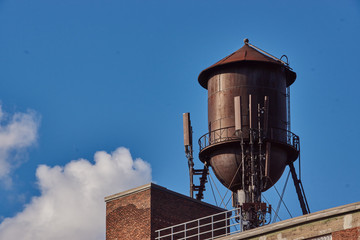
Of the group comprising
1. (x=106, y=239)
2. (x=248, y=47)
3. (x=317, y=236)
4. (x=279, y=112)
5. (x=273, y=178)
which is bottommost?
(x=317, y=236)

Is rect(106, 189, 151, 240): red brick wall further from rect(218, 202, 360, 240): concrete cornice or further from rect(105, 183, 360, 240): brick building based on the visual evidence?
rect(218, 202, 360, 240): concrete cornice

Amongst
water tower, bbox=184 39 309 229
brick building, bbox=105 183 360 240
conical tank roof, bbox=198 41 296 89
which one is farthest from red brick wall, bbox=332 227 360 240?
conical tank roof, bbox=198 41 296 89

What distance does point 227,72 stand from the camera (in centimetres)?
3991

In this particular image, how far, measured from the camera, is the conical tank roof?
130 feet

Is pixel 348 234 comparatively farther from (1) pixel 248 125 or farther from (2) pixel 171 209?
(1) pixel 248 125

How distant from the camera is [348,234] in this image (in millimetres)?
A: 27750

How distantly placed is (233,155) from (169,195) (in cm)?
368

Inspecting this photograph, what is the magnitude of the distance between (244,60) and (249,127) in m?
3.12

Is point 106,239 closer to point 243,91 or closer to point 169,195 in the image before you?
point 169,195

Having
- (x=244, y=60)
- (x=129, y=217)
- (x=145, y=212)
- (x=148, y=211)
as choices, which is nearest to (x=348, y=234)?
(x=148, y=211)

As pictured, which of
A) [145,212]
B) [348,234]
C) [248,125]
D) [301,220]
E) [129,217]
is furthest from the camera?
[248,125]

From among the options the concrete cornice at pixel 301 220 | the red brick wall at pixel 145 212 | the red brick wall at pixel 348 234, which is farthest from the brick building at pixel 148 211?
the red brick wall at pixel 348 234

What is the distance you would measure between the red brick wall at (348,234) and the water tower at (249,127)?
30.5 ft

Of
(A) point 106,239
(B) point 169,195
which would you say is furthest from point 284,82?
(A) point 106,239
